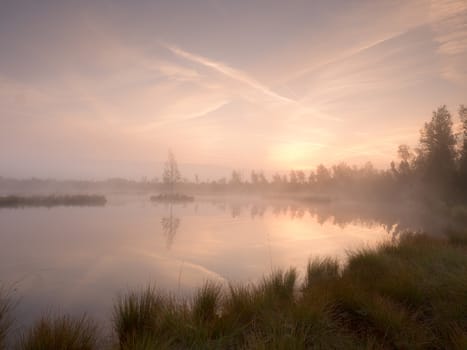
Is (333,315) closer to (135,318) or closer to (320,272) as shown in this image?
(320,272)

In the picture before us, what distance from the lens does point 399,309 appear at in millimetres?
3652

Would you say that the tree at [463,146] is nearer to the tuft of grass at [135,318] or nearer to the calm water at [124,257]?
the calm water at [124,257]

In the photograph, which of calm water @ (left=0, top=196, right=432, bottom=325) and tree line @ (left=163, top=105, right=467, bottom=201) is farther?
tree line @ (left=163, top=105, right=467, bottom=201)

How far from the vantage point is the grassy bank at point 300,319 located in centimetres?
272

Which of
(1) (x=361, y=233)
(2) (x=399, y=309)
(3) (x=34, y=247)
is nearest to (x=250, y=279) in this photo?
(2) (x=399, y=309)

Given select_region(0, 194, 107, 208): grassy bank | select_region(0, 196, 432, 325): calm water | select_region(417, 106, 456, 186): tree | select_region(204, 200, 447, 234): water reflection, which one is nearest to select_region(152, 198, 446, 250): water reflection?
select_region(204, 200, 447, 234): water reflection

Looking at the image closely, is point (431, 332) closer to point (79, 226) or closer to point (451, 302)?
point (451, 302)

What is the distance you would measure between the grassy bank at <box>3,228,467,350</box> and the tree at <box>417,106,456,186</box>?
25627 millimetres

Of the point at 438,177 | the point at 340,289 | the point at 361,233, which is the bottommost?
the point at 361,233

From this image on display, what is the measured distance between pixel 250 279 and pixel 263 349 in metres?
3.50

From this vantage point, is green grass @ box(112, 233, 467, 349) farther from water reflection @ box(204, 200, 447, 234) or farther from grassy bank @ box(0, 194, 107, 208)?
grassy bank @ box(0, 194, 107, 208)

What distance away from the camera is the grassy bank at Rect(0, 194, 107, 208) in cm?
2172

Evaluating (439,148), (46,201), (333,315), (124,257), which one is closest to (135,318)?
(333,315)

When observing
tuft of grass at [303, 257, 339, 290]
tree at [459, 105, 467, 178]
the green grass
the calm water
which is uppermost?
tree at [459, 105, 467, 178]
